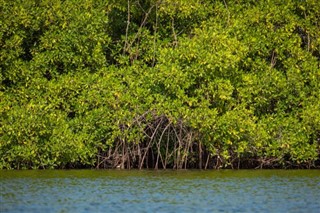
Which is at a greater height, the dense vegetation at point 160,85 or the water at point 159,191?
the dense vegetation at point 160,85

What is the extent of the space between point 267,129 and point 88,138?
4.85 metres

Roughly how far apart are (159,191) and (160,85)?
6.18 meters

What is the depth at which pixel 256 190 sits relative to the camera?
17.2 metres

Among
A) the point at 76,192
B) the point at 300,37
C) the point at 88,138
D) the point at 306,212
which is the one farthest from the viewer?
the point at 300,37

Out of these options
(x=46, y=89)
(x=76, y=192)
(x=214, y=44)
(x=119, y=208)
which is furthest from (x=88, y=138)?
(x=119, y=208)

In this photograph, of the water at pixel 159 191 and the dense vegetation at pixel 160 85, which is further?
the dense vegetation at pixel 160 85

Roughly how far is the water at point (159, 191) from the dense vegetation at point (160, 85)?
0.96 m

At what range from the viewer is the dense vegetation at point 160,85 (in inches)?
861

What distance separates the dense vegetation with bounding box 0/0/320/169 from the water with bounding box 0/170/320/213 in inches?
38.0

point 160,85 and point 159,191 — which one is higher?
A: point 160,85

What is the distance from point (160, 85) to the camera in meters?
22.6

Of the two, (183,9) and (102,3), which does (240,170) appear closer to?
(183,9)

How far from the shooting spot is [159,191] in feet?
55.3

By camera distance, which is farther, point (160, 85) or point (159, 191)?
point (160, 85)
